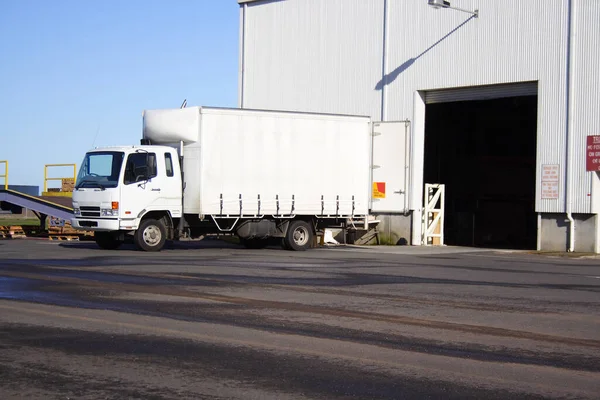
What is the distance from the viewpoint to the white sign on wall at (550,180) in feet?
90.5

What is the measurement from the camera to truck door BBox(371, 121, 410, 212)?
28.5 metres

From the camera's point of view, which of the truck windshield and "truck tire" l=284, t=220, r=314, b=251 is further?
"truck tire" l=284, t=220, r=314, b=251

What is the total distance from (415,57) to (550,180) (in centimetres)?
666

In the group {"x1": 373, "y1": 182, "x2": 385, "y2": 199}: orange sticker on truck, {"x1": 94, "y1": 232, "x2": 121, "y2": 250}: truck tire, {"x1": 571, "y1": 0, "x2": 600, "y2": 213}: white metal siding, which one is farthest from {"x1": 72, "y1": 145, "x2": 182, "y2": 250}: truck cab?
{"x1": 571, "y1": 0, "x2": 600, "y2": 213}: white metal siding

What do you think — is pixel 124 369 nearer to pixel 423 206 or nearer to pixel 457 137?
pixel 423 206

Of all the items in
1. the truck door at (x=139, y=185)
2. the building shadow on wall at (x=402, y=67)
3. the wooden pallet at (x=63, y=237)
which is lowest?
the wooden pallet at (x=63, y=237)

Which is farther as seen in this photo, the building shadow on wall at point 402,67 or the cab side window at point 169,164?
the building shadow on wall at point 402,67

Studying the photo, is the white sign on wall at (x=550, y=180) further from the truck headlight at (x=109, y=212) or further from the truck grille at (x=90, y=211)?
the truck grille at (x=90, y=211)

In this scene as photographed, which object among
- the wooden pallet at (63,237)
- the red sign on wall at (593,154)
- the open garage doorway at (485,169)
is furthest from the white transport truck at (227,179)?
the open garage doorway at (485,169)

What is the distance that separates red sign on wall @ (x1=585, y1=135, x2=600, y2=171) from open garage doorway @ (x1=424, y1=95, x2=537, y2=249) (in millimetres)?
9257

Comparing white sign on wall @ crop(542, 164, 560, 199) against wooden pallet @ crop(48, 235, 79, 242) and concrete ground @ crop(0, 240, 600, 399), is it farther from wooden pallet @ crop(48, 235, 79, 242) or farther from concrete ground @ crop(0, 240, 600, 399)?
wooden pallet @ crop(48, 235, 79, 242)

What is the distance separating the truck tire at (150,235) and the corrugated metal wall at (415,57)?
11405 millimetres

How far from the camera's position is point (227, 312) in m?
10.9

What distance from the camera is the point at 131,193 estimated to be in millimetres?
22781
